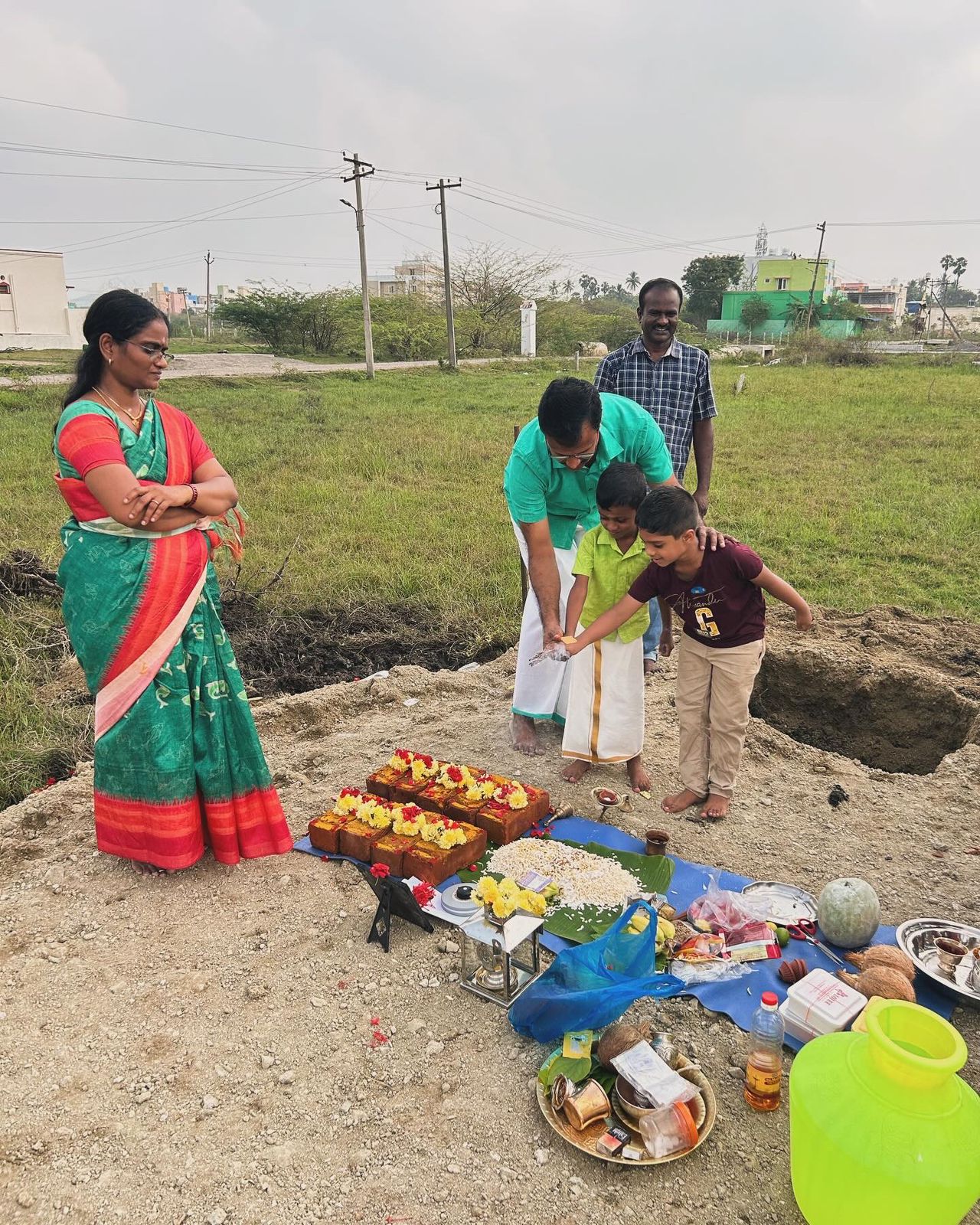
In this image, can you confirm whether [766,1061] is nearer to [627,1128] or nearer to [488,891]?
[627,1128]

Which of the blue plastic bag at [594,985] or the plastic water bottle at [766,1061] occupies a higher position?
the blue plastic bag at [594,985]

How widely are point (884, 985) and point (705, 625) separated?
1.47m

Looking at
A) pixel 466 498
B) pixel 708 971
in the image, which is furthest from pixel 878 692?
pixel 466 498

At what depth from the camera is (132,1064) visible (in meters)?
2.40

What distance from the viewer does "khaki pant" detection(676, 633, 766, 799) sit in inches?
136

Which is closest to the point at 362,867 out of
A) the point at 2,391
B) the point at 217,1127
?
the point at 217,1127

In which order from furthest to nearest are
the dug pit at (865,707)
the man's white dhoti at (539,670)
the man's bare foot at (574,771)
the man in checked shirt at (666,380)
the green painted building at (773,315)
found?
the green painted building at (773,315) < the man in checked shirt at (666,380) < the dug pit at (865,707) < the man's white dhoti at (539,670) < the man's bare foot at (574,771)

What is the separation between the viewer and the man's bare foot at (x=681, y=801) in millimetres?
3641

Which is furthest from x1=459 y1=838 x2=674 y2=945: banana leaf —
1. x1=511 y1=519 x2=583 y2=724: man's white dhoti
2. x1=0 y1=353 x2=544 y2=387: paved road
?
x1=0 y1=353 x2=544 y2=387: paved road

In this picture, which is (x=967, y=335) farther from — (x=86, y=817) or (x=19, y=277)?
(x=86, y=817)

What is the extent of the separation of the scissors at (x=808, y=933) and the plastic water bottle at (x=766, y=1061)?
577 mm

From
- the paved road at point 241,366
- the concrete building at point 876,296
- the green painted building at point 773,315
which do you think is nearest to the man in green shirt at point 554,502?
the paved road at point 241,366

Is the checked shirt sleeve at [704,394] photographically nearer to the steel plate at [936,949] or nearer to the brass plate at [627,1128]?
the steel plate at [936,949]

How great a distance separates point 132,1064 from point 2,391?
1679 cm
